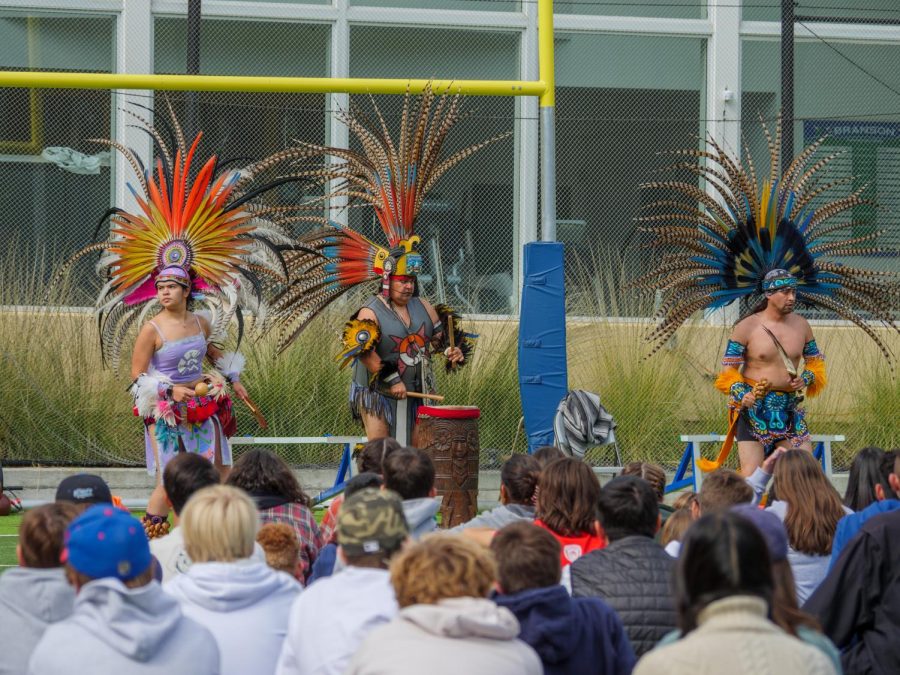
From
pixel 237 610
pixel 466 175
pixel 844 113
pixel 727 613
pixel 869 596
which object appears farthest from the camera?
pixel 844 113

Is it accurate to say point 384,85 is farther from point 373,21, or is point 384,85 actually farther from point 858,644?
point 858,644

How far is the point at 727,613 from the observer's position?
273cm

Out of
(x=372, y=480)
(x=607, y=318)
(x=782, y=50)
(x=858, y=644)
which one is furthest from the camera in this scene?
(x=782, y=50)

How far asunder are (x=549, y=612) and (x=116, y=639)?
109 centimetres

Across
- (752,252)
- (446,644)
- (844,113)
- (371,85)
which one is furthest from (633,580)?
(844,113)

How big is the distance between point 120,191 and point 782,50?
6541 mm

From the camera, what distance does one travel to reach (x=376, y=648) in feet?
10.1

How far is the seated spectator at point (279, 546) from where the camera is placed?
4652 mm

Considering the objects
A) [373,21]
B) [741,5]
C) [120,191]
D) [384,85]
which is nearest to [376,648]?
[384,85]

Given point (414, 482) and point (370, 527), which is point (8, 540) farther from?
point (370, 527)

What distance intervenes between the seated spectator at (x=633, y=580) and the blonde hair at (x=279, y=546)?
1.05 metres

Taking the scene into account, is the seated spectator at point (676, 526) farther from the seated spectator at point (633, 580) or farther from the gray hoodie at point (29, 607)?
the gray hoodie at point (29, 607)

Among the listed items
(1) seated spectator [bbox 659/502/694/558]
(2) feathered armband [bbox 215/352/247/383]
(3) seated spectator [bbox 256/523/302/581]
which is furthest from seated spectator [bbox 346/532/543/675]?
(2) feathered armband [bbox 215/352/247/383]

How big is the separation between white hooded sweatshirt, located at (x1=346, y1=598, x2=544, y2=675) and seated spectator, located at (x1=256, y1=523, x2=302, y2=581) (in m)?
1.57
